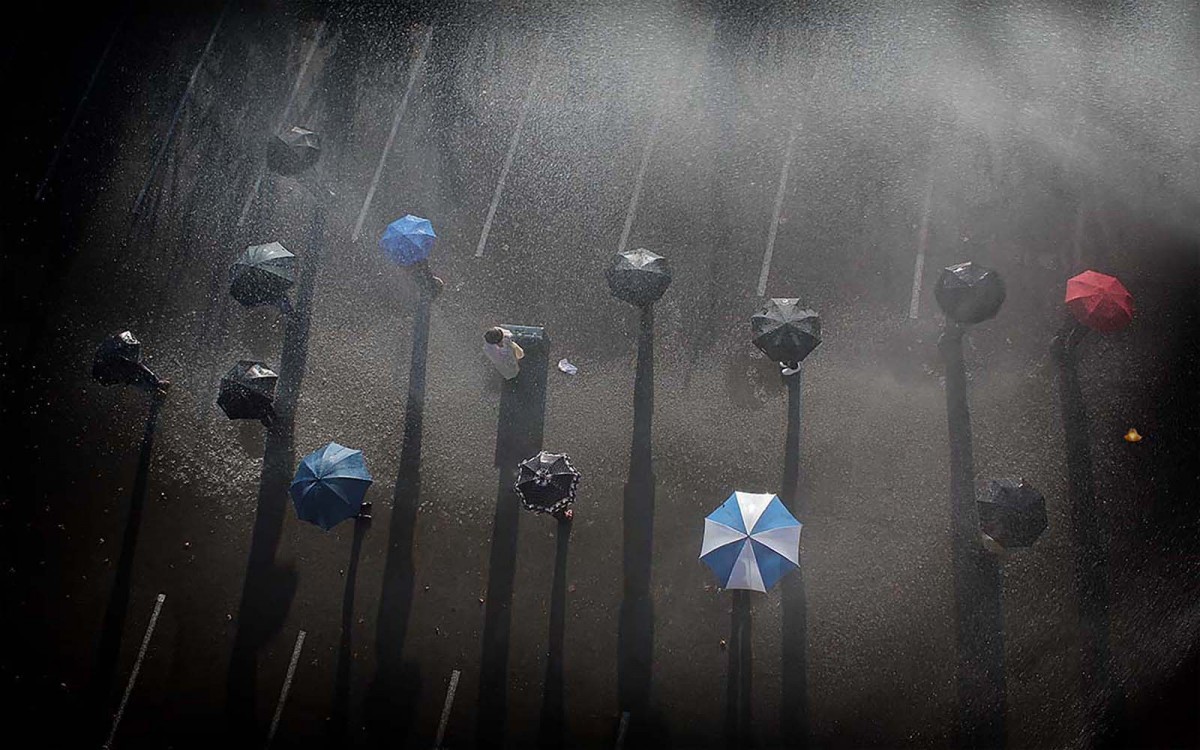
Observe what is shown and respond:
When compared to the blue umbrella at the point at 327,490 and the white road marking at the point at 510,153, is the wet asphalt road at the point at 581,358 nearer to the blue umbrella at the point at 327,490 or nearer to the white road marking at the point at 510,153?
the white road marking at the point at 510,153

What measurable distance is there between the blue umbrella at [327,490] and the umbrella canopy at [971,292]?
817 centimetres

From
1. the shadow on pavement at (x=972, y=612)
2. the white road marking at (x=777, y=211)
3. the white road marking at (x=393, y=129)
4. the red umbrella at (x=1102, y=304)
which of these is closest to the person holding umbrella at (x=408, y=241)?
the white road marking at (x=393, y=129)

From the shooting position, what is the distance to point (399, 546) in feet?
32.6

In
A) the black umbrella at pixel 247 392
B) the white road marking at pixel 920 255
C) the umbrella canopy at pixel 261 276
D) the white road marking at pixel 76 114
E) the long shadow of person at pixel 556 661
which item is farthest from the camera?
the white road marking at pixel 76 114

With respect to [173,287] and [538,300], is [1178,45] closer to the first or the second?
[538,300]

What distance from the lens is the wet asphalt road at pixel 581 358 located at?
9273mm

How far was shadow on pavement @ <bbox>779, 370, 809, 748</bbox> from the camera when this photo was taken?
894cm

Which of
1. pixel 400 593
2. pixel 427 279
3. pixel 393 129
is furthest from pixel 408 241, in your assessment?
pixel 400 593

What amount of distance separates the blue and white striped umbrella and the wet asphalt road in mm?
1422

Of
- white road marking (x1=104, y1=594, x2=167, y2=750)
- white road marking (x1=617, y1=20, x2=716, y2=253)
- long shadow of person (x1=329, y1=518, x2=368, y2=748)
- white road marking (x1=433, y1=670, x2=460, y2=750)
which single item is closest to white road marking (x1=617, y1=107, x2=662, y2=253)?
white road marking (x1=617, y1=20, x2=716, y2=253)

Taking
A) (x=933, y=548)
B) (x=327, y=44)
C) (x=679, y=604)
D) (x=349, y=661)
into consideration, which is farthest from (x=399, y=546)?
(x=327, y=44)

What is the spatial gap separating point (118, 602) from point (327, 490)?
4.08m

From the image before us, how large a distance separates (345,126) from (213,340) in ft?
14.3

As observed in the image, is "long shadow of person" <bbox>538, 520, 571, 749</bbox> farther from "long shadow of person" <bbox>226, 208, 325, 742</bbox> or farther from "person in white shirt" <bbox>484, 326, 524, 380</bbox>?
"long shadow of person" <bbox>226, 208, 325, 742</bbox>
